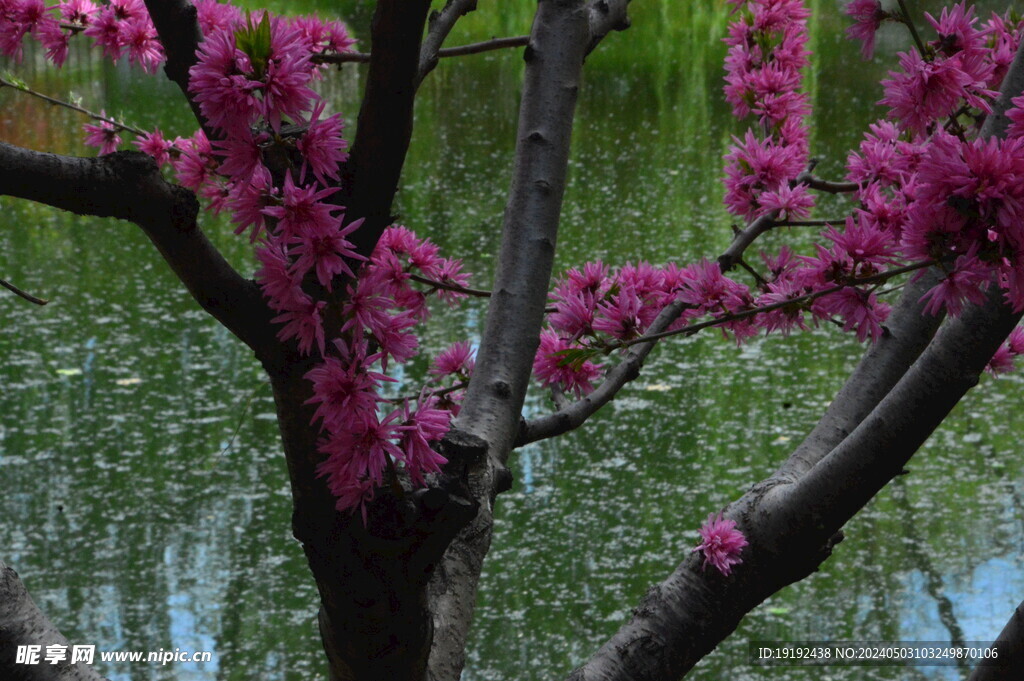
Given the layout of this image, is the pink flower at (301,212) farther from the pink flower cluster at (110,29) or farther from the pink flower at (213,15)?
the pink flower cluster at (110,29)

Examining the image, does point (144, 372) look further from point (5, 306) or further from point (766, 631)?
point (766, 631)

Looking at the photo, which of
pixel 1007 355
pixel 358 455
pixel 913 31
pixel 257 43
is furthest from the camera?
pixel 1007 355

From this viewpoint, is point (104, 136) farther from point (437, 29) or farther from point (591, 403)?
point (591, 403)

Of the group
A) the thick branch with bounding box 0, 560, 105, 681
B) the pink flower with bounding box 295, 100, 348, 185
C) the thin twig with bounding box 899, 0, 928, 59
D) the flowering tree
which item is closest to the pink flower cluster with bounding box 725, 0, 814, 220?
the flowering tree

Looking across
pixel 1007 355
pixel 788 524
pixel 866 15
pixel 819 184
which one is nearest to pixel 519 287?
pixel 788 524

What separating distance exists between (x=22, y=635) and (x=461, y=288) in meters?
0.64

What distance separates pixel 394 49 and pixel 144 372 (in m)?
3.24

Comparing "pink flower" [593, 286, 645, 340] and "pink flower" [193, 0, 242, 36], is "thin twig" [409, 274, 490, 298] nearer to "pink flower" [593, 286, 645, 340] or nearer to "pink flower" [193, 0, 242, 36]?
"pink flower" [593, 286, 645, 340]

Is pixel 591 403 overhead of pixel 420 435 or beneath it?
overhead

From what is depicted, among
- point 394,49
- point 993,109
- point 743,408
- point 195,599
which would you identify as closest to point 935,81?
point 993,109

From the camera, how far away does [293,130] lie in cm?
81

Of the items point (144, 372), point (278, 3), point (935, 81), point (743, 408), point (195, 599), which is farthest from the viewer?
point (278, 3)

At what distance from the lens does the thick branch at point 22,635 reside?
3.19 feet

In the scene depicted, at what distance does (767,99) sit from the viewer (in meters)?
1.72
